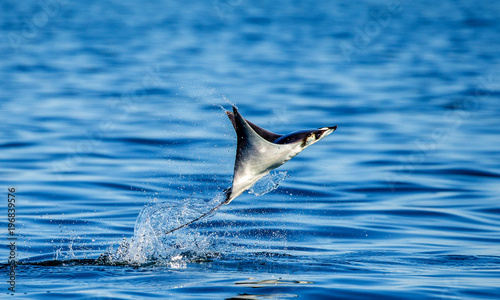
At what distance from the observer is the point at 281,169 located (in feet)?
44.9

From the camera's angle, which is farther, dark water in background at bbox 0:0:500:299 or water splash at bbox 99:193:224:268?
water splash at bbox 99:193:224:268

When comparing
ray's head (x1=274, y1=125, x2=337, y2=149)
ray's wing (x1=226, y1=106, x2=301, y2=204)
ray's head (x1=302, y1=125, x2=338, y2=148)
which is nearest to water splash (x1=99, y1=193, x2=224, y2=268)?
ray's wing (x1=226, y1=106, x2=301, y2=204)

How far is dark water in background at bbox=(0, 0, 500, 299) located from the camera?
730 cm

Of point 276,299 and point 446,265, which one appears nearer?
point 276,299

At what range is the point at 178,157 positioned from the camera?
14.3m

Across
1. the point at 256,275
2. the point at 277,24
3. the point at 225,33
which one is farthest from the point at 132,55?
the point at 256,275

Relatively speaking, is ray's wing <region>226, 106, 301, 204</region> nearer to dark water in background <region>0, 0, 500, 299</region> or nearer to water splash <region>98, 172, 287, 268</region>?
water splash <region>98, 172, 287, 268</region>

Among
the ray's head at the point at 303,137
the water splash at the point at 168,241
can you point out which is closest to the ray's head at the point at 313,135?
the ray's head at the point at 303,137

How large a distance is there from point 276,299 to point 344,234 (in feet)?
10.7

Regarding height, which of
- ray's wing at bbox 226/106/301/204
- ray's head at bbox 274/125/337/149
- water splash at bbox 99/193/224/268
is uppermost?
ray's head at bbox 274/125/337/149

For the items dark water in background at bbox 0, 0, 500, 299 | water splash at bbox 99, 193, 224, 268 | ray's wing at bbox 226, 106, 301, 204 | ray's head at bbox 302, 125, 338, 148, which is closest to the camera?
ray's wing at bbox 226, 106, 301, 204

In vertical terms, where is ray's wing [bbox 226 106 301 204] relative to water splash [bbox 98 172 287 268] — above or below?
above

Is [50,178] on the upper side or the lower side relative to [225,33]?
lower

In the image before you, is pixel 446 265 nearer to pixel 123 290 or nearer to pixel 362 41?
pixel 123 290
